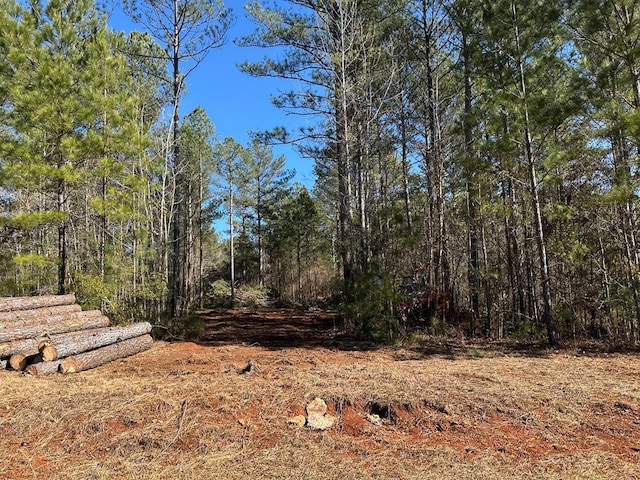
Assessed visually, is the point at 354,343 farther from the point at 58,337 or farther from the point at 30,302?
the point at 30,302

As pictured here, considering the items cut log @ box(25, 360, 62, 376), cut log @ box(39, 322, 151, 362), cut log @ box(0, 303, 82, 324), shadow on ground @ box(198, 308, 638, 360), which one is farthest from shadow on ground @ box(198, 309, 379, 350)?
cut log @ box(25, 360, 62, 376)

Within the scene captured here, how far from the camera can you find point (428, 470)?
3166mm

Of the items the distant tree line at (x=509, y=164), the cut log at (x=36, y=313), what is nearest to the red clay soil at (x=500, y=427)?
the distant tree line at (x=509, y=164)

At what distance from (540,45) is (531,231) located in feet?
13.8

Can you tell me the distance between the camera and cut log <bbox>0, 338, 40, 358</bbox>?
6.29 metres

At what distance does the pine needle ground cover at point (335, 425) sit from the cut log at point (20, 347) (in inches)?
26.7

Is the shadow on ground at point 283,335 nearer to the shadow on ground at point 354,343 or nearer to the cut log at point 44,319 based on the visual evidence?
the shadow on ground at point 354,343

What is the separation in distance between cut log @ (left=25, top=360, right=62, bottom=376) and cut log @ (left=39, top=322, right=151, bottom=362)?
0.15m

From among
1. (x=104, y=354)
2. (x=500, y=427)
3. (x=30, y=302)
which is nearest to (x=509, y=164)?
(x=500, y=427)

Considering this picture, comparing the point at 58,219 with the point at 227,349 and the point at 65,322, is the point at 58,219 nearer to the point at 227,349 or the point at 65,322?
the point at 65,322

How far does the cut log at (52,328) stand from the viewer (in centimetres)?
657

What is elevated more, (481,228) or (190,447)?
(481,228)

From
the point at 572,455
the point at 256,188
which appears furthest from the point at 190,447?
the point at 256,188

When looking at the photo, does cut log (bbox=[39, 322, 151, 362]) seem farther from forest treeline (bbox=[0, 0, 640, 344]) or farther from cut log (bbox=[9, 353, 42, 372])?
forest treeline (bbox=[0, 0, 640, 344])
